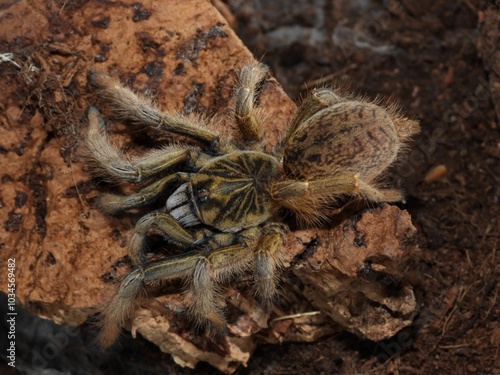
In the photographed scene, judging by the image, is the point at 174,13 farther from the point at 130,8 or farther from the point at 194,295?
the point at 194,295

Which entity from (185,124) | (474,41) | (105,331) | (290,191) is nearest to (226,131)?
(185,124)

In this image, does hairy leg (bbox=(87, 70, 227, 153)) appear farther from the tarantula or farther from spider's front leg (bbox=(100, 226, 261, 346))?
spider's front leg (bbox=(100, 226, 261, 346))

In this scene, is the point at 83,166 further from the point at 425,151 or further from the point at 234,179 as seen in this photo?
the point at 425,151

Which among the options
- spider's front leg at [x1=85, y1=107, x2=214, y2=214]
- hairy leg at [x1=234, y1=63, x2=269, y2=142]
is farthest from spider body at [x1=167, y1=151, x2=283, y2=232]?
hairy leg at [x1=234, y1=63, x2=269, y2=142]

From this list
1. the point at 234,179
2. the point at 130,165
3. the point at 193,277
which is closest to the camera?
the point at 193,277

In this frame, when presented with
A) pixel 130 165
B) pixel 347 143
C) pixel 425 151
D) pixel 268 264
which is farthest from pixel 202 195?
pixel 425 151

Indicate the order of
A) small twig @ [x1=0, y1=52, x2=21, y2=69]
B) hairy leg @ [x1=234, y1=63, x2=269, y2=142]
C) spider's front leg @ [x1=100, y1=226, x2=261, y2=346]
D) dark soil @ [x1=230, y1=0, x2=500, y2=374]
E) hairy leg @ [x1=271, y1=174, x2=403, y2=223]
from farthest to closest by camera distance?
dark soil @ [x1=230, y1=0, x2=500, y2=374]
small twig @ [x1=0, y1=52, x2=21, y2=69]
hairy leg @ [x1=234, y1=63, x2=269, y2=142]
spider's front leg @ [x1=100, y1=226, x2=261, y2=346]
hairy leg @ [x1=271, y1=174, x2=403, y2=223]

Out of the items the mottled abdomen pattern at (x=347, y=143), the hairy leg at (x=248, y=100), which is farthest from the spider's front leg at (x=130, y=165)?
the mottled abdomen pattern at (x=347, y=143)
